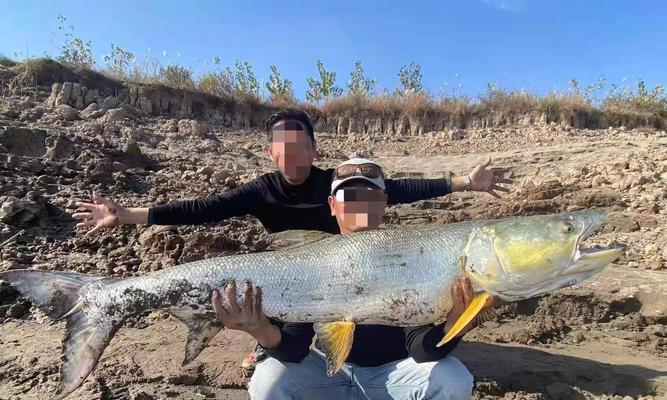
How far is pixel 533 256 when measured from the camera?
2.42m

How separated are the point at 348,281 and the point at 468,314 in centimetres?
57

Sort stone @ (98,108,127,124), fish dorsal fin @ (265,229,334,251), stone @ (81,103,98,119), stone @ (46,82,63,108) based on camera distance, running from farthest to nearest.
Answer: stone @ (46,82,63,108), stone @ (81,103,98,119), stone @ (98,108,127,124), fish dorsal fin @ (265,229,334,251)

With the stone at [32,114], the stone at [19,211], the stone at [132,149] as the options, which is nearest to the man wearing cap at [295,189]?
the stone at [19,211]

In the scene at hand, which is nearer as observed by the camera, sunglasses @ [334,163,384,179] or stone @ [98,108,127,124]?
sunglasses @ [334,163,384,179]

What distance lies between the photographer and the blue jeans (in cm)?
274

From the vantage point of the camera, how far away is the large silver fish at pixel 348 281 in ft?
8.02

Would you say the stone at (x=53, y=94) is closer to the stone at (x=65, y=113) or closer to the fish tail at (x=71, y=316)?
the stone at (x=65, y=113)

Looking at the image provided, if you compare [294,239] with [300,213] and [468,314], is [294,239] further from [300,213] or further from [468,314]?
[468,314]

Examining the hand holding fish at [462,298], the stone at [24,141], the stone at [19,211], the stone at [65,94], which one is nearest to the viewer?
the hand holding fish at [462,298]

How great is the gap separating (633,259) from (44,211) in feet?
21.2

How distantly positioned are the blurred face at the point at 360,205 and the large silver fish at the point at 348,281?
1.08 ft

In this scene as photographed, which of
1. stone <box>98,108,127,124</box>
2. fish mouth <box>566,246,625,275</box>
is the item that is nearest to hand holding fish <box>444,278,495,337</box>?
fish mouth <box>566,246,625,275</box>

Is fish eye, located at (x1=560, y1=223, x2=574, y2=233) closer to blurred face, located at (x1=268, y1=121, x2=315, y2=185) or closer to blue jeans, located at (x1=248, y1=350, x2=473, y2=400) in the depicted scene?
blue jeans, located at (x1=248, y1=350, x2=473, y2=400)

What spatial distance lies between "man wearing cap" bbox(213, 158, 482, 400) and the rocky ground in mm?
848
